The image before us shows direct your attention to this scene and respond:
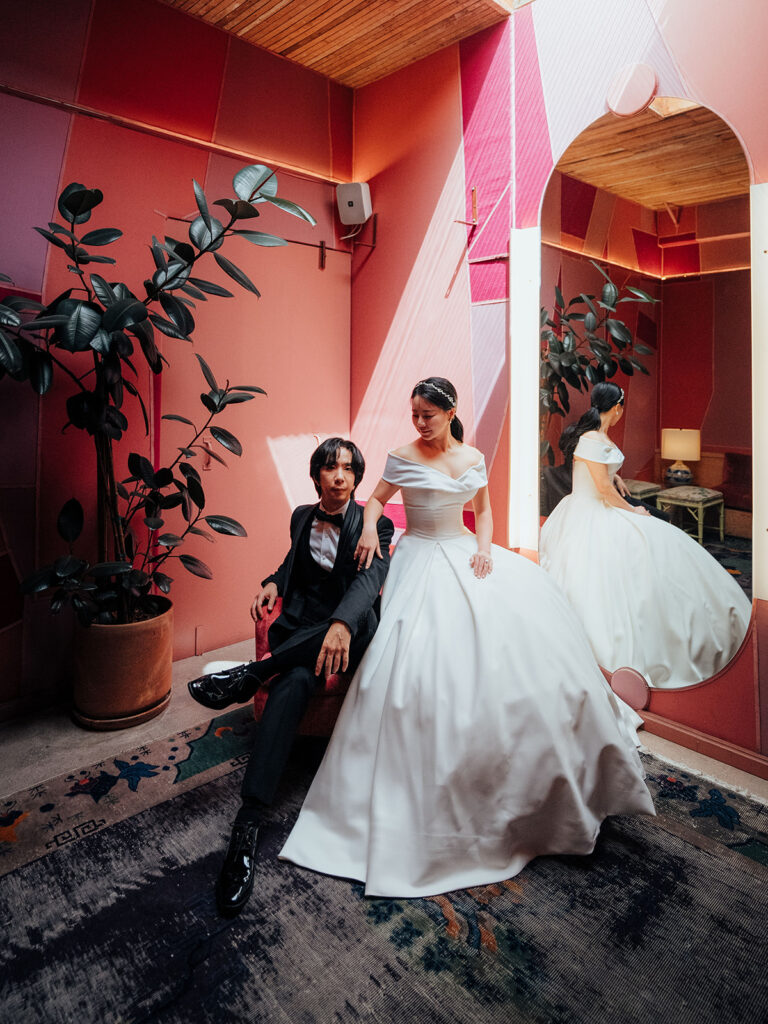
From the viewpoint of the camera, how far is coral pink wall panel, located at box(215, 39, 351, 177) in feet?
11.2

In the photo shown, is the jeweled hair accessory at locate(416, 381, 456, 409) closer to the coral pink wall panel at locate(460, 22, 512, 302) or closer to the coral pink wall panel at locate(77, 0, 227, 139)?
the coral pink wall panel at locate(460, 22, 512, 302)

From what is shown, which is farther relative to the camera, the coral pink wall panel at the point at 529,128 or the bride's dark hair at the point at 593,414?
the coral pink wall panel at the point at 529,128

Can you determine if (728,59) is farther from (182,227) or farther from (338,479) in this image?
(182,227)

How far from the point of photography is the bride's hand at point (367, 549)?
91.2 inches

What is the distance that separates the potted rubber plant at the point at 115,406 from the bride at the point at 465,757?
115 cm

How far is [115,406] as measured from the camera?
267 centimetres

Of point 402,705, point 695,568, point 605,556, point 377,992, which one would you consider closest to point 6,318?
point 402,705

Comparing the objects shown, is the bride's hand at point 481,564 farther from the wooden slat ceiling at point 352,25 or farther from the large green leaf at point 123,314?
the wooden slat ceiling at point 352,25

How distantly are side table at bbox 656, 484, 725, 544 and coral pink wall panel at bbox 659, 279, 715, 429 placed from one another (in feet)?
0.83

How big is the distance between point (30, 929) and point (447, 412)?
205 centimetres

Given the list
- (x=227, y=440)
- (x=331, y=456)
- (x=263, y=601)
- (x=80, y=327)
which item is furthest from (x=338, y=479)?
(x=80, y=327)

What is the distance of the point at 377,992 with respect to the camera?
60.6 inches

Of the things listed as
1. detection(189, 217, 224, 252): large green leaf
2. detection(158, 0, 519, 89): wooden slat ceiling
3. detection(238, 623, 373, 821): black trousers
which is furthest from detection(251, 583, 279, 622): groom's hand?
detection(158, 0, 519, 89): wooden slat ceiling

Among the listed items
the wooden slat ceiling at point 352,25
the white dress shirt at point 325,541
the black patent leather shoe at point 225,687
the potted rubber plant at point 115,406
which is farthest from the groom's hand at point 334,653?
the wooden slat ceiling at point 352,25
